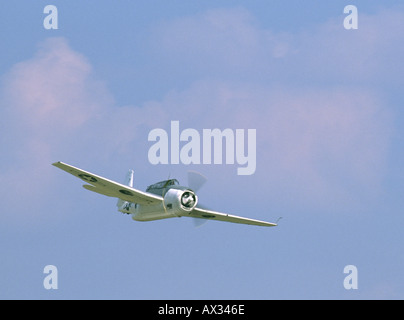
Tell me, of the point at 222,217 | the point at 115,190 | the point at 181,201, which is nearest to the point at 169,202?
the point at 181,201

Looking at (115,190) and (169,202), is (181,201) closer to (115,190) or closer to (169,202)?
(169,202)

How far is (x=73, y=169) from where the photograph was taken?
70.8 m

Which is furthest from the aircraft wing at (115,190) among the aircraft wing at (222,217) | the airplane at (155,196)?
the aircraft wing at (222,217)

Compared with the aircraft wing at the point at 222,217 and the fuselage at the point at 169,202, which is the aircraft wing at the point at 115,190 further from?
the aircraft wing at the point at 222,217

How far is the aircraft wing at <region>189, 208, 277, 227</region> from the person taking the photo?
78.0 meters

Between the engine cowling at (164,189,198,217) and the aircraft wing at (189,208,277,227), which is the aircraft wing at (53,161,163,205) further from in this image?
the aircraft wing at (189,208,277,227)

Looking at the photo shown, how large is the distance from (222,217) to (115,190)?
12.9 metres

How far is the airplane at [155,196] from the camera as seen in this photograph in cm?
7312

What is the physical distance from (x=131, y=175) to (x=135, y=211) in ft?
55.7

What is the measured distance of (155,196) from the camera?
75.9m

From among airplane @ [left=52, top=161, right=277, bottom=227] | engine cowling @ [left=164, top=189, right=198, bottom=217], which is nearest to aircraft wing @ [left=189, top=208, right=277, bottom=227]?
airplane @ [left=52, top=161, right=277, bottom=227]

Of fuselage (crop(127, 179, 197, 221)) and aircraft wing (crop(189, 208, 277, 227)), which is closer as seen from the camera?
fuselage (crop(127, 179, 197, 221))

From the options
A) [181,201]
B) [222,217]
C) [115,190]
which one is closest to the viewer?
[181,201]

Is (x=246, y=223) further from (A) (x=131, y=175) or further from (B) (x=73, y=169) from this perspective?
(B) (x=73, y=169)
